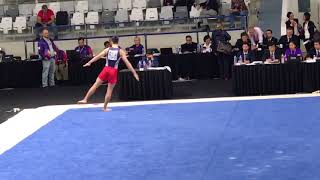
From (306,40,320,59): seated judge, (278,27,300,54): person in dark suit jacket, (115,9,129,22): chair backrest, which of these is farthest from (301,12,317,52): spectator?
(115,9,129,22): chair backrest

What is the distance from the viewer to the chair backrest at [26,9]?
2406cm

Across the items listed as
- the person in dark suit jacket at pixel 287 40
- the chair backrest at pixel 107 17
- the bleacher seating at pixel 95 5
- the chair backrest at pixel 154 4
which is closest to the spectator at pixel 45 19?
the chair backrest at pixel 107 17

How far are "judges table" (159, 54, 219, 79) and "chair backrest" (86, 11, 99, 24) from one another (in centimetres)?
538

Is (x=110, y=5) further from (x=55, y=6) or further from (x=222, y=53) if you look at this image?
(x=222, y=53)

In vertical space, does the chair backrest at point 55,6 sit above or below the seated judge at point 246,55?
above

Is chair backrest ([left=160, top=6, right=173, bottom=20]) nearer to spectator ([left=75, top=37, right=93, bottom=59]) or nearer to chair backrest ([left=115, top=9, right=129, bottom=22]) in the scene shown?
chair backrest ([left=115, top=9, right=129, bottom=22])

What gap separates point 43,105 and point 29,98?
170 centimetres

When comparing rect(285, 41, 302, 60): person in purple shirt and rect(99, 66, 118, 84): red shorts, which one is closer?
rect(99, 66, 118, 84): red shorts

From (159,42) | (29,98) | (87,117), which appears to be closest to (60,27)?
(159,42)

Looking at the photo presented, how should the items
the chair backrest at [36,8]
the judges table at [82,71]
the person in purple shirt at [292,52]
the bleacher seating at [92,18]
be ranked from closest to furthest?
the person in purple shirt at [292,52] < the judges table at [82,71] < the bleacher seating at [92,18] < the chair backrest at [36,8]

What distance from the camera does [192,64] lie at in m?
18.0

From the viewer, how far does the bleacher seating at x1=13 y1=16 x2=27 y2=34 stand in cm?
2288

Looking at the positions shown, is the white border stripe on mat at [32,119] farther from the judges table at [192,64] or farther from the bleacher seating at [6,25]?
the bleacher seating at [6,25]

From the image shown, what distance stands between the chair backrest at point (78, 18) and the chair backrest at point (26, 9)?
2483 mm
